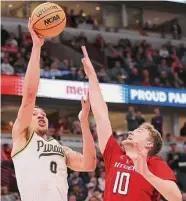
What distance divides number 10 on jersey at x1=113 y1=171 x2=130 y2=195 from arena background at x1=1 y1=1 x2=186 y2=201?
8594 mm

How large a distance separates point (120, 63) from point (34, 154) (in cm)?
1768

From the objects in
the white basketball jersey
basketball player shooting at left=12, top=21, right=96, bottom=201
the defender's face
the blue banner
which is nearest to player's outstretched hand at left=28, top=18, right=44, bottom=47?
basketball player shooting at left=12, top=21, right=96, bottom=201

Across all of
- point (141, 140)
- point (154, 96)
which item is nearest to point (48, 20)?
point (141, 140)

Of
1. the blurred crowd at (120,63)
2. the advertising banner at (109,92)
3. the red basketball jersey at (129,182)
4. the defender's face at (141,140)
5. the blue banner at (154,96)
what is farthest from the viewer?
the blue banner at (154,96)

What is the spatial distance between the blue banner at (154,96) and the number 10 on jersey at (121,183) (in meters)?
15.7

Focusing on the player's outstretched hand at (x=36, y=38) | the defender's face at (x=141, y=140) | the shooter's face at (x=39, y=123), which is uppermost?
the player's outstretched hand at (x=36, y=38)

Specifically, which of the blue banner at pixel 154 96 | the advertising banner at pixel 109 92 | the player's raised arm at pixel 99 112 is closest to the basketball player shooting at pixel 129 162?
the player's raised arm at pixel 99 112

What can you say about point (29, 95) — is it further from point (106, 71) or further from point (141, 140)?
point (106, 71)

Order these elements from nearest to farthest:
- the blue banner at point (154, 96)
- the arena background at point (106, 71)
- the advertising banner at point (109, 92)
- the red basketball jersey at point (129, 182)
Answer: the red basketball jersey at point (129, 182), the arena background at point (106, 71), the advertising banner at point (109, 92), the blue banner at point (154, 96)

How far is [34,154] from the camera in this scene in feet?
16.6

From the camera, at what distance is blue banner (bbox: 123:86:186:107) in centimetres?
2088

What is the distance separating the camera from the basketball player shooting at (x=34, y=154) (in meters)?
4.99

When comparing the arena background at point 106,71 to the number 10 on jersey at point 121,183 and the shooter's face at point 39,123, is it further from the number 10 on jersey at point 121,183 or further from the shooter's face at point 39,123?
the number 10 on jersey at point 121,183

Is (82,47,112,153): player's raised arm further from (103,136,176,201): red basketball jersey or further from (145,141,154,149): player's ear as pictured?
(145,141,154,149): player's ear
